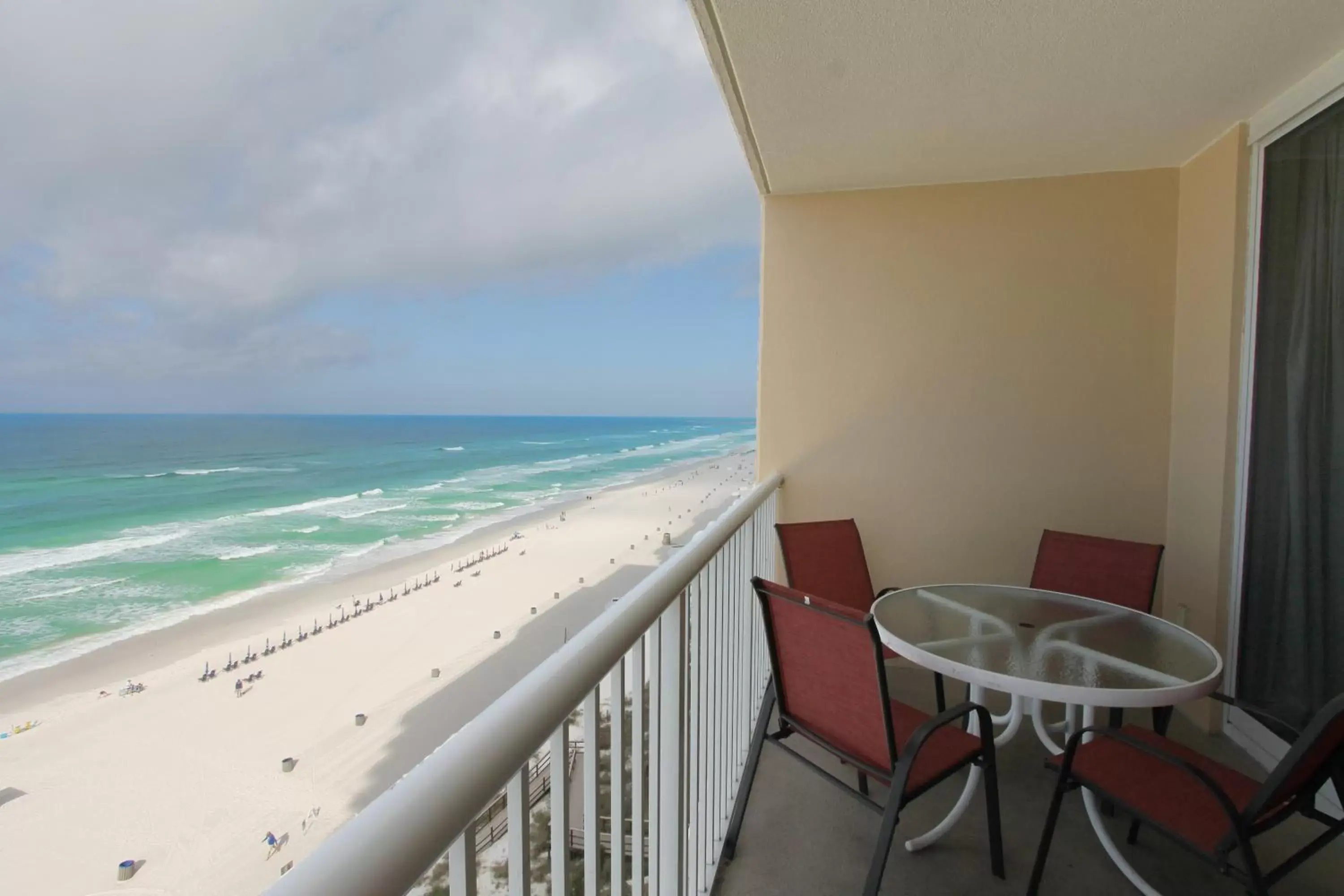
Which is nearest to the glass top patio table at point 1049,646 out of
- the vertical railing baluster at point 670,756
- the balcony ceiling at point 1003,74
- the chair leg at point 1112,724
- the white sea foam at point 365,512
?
the chair leg at point 1112,724

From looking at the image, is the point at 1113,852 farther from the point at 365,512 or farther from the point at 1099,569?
the point at 365,512

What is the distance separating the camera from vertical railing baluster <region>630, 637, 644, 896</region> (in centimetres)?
102

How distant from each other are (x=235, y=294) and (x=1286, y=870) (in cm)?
4808

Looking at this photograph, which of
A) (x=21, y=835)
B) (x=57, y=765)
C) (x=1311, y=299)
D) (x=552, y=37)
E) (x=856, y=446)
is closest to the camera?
(x=1311, y=299)

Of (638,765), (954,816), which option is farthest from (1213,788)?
(638,765)

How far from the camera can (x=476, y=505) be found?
911 inches

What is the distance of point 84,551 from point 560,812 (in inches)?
945

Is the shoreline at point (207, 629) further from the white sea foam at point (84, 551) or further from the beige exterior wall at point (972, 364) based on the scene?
the beige exterior wall at point (972, 364)

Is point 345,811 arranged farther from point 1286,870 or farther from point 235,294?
point 235,294

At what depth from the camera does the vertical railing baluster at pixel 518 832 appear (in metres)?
0.58

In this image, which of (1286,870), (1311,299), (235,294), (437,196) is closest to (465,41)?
(437,196)

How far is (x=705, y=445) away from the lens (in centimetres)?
4597

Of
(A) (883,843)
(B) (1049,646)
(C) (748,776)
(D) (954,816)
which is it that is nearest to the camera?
(A) (883,843)

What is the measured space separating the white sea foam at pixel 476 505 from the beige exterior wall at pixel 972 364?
2064 centimetres
